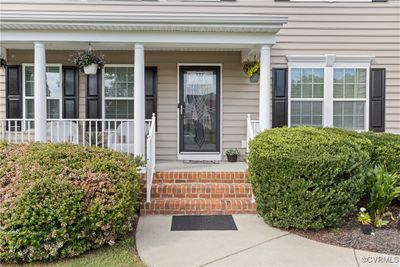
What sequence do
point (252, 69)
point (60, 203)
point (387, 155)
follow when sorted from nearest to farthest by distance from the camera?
point (60, 203)
point (387, 155)
point (252, 69)

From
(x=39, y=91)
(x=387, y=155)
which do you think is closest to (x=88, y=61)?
(x=39, y=91)

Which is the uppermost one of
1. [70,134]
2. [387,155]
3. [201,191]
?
[70,134]

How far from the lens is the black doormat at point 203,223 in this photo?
4389 mm

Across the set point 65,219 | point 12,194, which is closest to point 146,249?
point 65,219

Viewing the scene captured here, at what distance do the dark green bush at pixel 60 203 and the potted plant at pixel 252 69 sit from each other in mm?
3837

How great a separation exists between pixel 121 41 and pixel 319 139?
3.58 metres

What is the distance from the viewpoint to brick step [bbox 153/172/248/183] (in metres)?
5.53

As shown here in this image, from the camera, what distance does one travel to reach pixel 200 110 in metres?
7.23

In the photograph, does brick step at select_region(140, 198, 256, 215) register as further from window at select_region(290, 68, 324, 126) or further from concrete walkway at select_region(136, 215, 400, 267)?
window at select_region(290, 68, 324, 126)

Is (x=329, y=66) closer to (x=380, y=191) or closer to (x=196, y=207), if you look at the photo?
(x=380, y=191)

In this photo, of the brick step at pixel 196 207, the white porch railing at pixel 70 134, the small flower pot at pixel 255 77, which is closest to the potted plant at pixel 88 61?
the white porch railing at pixel 70 134

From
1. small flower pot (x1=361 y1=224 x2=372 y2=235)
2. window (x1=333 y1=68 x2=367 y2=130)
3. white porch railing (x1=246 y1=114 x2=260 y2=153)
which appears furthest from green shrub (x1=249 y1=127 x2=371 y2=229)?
window (x1=333 y1=68 x2=367 y2=130)

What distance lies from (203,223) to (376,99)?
496 cm

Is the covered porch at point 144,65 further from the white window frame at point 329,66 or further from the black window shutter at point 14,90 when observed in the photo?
the white window frame at point 329,66
